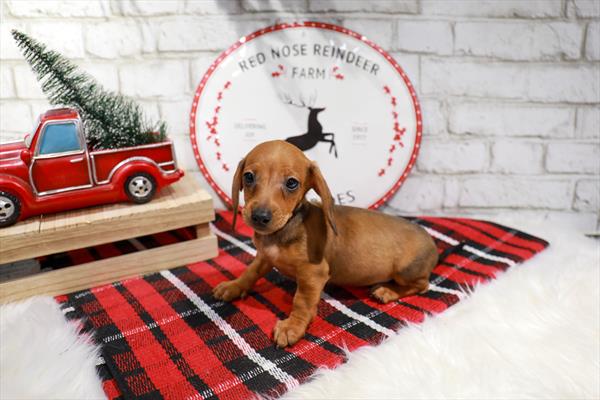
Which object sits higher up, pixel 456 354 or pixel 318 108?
pixel 318 108

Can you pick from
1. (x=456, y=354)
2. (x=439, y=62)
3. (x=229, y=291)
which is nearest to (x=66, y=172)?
(x=229, y=291)

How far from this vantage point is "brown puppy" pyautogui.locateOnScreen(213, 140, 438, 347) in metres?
1.08

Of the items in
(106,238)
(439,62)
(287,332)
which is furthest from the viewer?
(439,62)

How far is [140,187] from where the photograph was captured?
1.45 metres

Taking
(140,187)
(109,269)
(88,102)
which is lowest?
(109,269)

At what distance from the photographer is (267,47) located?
1728 millimetres

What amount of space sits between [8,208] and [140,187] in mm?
335

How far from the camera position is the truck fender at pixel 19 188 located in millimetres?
1278

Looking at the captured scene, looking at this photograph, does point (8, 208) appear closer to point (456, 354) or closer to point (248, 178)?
point (248, 178)

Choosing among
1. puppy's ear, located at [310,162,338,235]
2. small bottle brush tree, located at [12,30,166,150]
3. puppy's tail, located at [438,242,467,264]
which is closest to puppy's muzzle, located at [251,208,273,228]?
puppy's ear, located at [310,162,338,235]

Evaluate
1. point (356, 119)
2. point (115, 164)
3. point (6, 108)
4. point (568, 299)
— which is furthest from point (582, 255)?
point (6, 108)

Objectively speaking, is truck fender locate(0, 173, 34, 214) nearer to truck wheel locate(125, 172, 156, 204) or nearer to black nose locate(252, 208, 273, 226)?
truck wheel locate(125, 172, 156, 204)

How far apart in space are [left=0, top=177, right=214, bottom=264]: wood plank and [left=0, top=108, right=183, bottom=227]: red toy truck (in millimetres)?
38

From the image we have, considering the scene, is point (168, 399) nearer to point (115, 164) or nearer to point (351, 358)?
point (351, 358)
